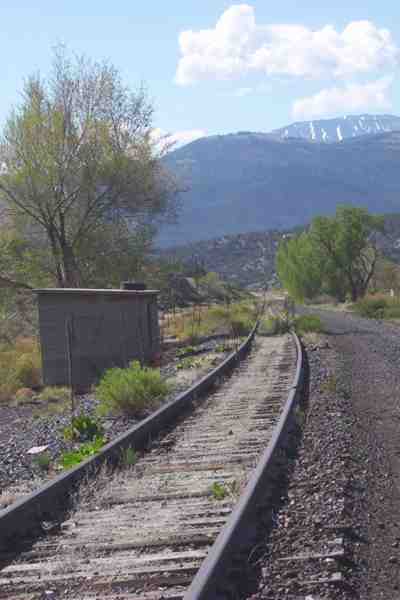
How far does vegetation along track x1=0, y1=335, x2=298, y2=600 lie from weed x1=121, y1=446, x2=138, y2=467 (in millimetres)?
84

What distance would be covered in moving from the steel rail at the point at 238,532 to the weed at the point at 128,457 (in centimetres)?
150

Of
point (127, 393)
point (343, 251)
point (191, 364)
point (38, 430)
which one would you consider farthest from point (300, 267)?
point (38, 430)

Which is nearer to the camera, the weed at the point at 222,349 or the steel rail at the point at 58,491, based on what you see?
the steel rail at the point at 58,491

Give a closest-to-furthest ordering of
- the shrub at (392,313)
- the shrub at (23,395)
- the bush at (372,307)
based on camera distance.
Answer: the shrub at (23,395) < the shrub at (392,313) < the bush at (372,307)

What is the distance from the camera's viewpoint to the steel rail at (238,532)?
4691mm

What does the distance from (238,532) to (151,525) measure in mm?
928

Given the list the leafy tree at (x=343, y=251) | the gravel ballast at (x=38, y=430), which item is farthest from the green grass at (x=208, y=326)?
the leafy tree at (x=343, y=251)

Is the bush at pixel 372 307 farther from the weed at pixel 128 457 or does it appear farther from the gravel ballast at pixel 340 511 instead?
the weed at pixel 128 457

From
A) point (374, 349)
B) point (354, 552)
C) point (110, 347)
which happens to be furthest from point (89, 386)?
point (354, 552)

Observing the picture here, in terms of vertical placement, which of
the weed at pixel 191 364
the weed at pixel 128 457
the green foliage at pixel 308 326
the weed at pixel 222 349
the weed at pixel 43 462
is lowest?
the green foliage at pixel 308 326

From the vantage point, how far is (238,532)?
5.71 m

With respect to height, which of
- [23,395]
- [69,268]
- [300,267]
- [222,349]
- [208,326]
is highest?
[69,268]

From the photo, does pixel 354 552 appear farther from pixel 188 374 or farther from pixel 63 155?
pixel 63 155

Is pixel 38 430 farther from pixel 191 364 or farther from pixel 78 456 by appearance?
pixel 191 364
